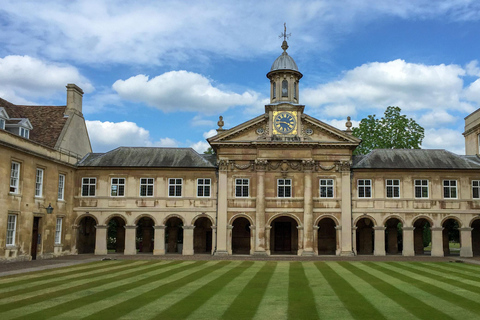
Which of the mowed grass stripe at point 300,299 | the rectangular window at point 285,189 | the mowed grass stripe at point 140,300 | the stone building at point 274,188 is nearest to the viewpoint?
the mowed grass stripe at point 140,300

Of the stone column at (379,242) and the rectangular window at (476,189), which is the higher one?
the rectangular window at (476,189)

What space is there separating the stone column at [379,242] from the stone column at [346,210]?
76.9 inches

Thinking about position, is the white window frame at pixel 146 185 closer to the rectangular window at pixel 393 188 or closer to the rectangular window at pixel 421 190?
the rectangular window at pixel 393 188

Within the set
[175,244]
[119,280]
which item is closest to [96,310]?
[119,280]

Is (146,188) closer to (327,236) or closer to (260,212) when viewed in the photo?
(260,212)

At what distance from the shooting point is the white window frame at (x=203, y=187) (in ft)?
135

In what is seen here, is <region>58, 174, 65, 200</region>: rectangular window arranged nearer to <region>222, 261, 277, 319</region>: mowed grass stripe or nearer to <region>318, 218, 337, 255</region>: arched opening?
<region>318, 218, 337, 255</region>: arched opening

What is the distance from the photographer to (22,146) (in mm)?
31812

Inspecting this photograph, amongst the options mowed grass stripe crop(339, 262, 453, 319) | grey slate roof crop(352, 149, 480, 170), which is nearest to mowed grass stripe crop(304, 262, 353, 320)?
mowed grass stripe crop(339, 262, 453, 319)

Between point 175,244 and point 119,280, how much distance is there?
26079 mm

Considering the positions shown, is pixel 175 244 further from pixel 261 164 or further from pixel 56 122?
pixel 56 122

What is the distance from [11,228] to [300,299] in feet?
75.3

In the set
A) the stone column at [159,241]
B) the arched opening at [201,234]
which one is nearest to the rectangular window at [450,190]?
the arched opening at [201,234]

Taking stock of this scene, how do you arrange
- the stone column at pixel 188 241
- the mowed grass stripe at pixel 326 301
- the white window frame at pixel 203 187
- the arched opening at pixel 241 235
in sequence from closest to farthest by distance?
the mowed grass stripe at pixel 326 301
the stone column at pixel 188 241
the white window frame at pixel 203 187
the arched opening at pixel 241 235
